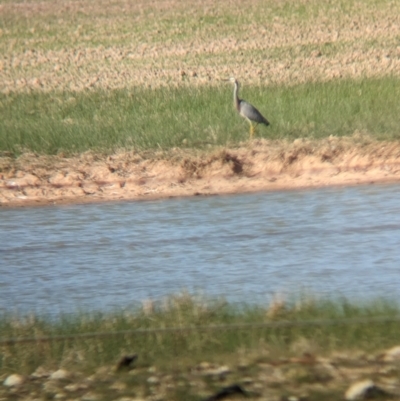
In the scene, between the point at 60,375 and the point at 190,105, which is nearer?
the point at 60,375

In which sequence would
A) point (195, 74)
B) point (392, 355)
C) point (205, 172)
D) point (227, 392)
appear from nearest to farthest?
point (227, 392) < point (392, 355) < point (205, 172) < point (195, 74)

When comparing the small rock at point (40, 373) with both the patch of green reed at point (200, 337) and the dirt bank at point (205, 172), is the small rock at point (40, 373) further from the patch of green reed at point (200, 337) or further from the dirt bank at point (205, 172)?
the dirt bank at point (205, 172)

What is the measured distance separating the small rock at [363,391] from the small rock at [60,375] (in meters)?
1.61

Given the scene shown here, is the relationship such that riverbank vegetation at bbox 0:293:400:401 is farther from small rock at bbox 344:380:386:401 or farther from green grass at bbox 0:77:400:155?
green grass at bbox 0:77:400:155

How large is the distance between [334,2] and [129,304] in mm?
26496

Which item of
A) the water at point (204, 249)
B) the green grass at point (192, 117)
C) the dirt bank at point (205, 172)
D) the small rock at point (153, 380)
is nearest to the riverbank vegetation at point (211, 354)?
the small rock at point (153, 380)

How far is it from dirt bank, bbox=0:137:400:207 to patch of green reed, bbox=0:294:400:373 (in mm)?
5701

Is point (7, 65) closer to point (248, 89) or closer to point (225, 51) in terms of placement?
point (225, 51)

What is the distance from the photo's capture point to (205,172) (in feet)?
41.6

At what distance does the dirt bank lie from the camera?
12.3 m

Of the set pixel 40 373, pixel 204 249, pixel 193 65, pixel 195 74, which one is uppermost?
pixel 40 373

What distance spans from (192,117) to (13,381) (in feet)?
30.5

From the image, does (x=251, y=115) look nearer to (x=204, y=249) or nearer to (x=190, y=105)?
(x=190, y=105)

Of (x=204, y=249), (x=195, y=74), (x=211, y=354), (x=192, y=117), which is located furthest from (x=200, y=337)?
(x=195, y=74)
